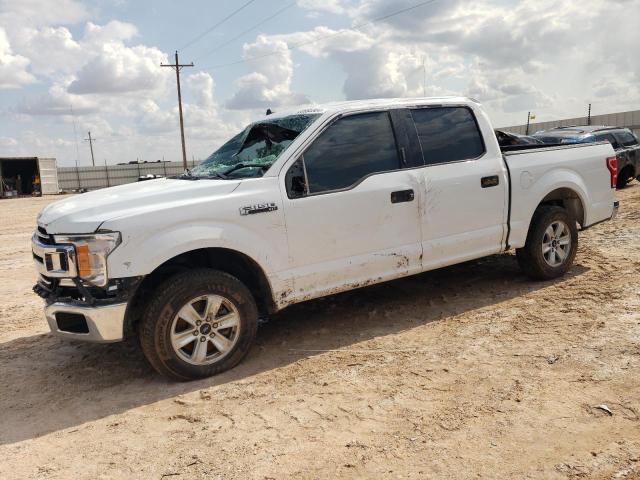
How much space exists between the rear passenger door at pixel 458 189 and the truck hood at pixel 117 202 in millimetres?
1812

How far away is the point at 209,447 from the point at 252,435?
0.82 ft

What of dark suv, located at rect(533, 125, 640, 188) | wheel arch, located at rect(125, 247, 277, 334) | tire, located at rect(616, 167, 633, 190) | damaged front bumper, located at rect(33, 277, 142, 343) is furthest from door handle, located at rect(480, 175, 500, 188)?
tire, located at rect(616, 167, 633, 190)

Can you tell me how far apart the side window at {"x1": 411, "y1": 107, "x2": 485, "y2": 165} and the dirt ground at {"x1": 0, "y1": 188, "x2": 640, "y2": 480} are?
1.47 m

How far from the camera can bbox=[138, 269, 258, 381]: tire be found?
3.76 metres

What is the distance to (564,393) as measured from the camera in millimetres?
3428

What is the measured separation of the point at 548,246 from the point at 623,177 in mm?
10334

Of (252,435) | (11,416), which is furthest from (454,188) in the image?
(11,416)

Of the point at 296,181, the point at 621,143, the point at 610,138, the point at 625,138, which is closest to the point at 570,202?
the point at 296,181

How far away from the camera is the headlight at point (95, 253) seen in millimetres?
3588

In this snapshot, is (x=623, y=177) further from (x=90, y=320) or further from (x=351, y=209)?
(x=90, y=320)

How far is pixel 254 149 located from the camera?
4.73 metres

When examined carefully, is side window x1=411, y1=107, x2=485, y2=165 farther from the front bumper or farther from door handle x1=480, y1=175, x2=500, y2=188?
the front bumper

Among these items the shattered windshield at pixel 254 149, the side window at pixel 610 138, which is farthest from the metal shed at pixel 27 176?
the shattered windshield at pixel 254 149

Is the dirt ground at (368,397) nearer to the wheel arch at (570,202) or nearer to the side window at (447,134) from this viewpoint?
the wheel arch at (570,202)
